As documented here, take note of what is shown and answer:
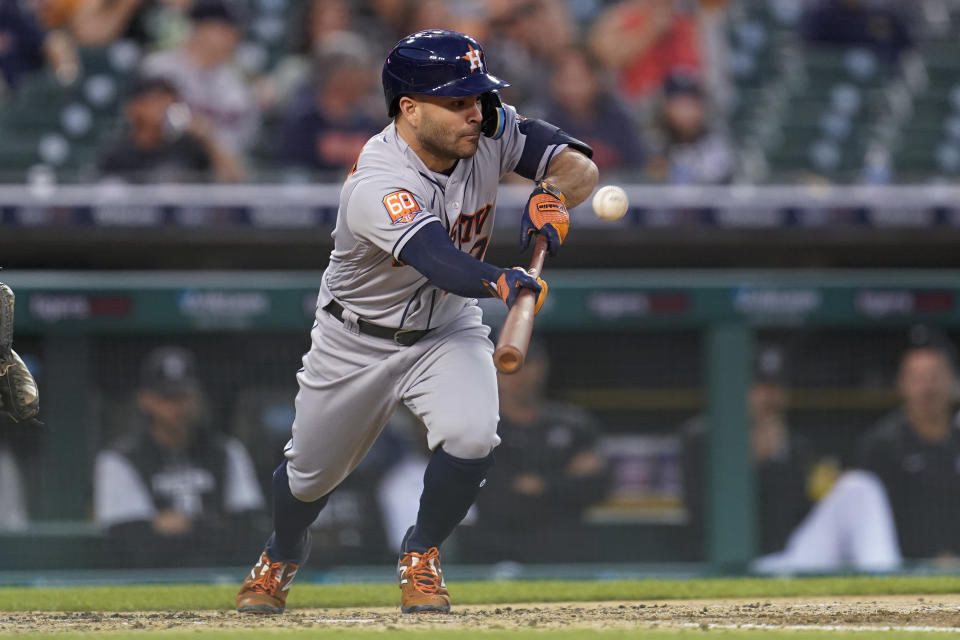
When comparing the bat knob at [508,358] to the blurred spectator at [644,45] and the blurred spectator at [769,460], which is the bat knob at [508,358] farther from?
the blurred spectator at [644,45]

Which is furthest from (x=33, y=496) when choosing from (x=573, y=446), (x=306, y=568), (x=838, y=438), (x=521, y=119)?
(x=838, y=438)

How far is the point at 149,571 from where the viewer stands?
5.73m

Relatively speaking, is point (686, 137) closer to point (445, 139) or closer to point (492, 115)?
point (492, 115)

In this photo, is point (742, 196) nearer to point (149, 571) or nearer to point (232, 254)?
point (232, 254)

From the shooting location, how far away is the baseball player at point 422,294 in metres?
3.57

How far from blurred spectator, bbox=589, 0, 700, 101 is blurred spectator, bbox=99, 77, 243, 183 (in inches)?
104

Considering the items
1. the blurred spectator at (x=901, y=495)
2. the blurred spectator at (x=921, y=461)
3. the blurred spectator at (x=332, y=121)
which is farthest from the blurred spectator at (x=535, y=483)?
the blurred spectator at (x=332, y=121)

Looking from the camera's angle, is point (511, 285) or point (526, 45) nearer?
point (511, 285)

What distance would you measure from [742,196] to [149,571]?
2.86 meters

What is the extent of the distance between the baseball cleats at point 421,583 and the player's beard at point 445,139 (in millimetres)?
1027

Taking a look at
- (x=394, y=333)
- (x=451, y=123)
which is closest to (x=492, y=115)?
(x=451, y=123)

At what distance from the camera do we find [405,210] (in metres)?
3.45

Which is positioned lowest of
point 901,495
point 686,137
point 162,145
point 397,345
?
point 901,495

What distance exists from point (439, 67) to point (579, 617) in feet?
5.04
